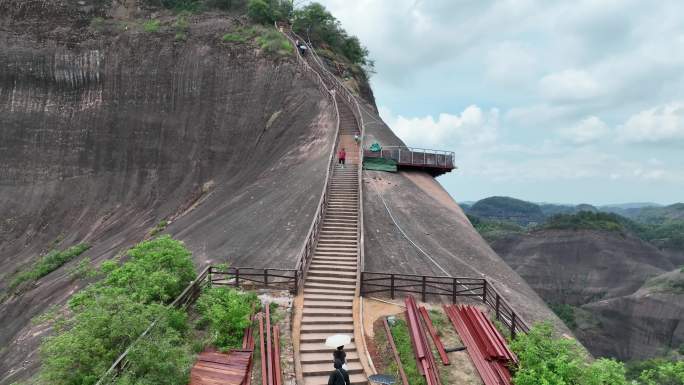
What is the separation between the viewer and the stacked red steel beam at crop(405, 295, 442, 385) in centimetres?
1027

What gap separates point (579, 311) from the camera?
51875 mm

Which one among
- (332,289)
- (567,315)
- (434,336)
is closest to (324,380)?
(434,336)

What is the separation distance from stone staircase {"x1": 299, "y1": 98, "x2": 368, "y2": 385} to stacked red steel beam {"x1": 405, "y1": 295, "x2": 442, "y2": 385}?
1393 mm

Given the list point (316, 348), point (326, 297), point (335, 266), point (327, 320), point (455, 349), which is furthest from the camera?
point (335, 266)

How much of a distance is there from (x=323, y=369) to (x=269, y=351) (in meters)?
1.34

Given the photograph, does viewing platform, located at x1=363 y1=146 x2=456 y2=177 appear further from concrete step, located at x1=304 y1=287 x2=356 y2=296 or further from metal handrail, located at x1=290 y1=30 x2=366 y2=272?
concrete step, located at x1=304 y1=287 x2=356 y2=296

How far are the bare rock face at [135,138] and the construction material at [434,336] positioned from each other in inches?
321

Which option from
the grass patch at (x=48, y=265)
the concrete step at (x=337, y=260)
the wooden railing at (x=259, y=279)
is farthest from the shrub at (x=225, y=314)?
the grass patch at (x=48, y=265)

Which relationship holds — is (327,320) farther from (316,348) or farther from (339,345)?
(339,345)

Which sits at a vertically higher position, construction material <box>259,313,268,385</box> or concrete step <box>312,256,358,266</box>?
concrete step <box>312,256,358,266</box>

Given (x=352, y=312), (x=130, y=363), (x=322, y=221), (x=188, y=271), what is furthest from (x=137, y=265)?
(x=322, y=221)

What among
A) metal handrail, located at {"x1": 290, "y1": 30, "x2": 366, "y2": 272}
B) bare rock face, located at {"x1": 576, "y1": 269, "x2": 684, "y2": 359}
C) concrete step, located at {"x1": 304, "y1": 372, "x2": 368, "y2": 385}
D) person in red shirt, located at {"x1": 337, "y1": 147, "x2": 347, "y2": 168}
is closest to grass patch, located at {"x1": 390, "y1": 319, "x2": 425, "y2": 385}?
concrete step, located at {"x1": 304, "y1": 372, "x2": 368, "y2": 385}

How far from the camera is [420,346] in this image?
1116 cm

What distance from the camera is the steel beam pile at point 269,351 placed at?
998cm
